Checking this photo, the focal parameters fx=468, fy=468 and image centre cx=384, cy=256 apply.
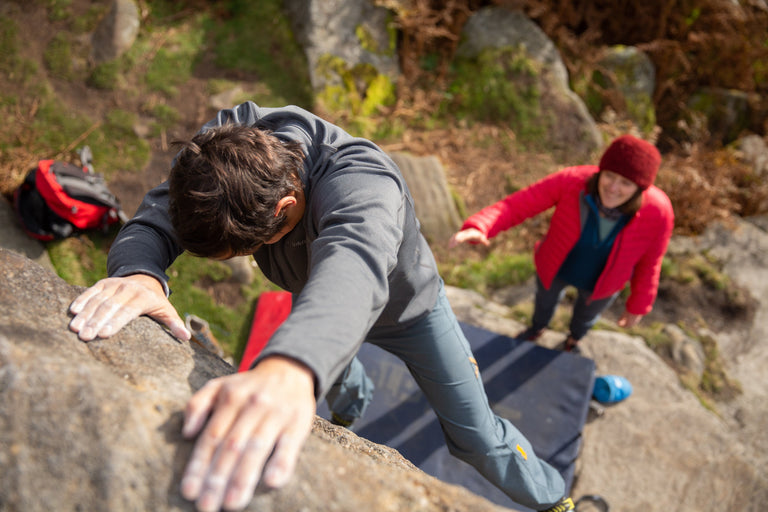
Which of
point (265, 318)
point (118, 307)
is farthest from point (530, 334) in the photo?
point (118, 307)

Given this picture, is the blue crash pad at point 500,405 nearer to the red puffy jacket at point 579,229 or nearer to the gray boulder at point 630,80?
the red puffy jacket at point 579,229

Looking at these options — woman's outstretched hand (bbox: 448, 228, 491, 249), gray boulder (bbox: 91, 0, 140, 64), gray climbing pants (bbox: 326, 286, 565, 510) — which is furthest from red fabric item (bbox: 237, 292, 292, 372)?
gray boulder (bbox: 91, 0, 140, 64)

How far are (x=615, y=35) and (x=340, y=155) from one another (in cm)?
699

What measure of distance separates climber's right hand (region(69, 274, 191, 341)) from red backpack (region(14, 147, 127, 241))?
10.7 feet

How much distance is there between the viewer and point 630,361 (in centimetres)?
389

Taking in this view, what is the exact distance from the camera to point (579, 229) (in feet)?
9.89

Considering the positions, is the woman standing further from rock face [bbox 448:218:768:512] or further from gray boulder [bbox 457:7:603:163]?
gray boulder [bbox 457:7:603:163]

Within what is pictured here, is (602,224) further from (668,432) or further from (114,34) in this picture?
(114,34)

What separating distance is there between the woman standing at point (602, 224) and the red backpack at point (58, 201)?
11.3 ft

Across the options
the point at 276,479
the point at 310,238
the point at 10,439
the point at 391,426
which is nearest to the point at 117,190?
the point at 391,426

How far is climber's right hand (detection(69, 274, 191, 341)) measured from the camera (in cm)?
139

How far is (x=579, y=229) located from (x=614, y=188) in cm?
36

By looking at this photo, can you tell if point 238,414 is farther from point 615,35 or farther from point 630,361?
point 615,35

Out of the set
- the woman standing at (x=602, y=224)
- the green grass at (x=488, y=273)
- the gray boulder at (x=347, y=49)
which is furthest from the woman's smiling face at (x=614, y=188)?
the gray boulder at (x=347, y=49)
